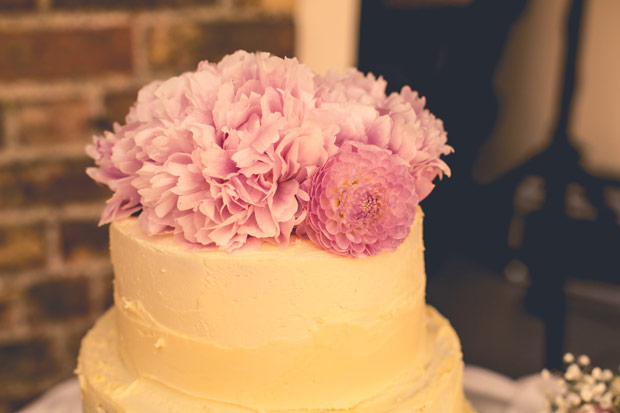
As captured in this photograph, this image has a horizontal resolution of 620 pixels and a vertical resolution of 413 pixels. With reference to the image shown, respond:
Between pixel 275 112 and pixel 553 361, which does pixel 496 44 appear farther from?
pixel 275 112

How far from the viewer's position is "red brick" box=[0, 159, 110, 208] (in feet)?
4.58

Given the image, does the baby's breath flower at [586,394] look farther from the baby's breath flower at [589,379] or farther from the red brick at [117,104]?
the red brick at [117,104]

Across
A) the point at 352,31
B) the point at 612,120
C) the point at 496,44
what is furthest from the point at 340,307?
the point at 612,120

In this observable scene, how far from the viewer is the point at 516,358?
2.16m

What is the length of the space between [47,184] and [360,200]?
3.22 feet

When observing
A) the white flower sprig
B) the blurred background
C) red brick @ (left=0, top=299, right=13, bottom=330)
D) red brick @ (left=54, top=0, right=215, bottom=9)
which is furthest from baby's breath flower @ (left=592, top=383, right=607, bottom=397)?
red brick @ (left=0, top=299, right=13, bottom=330)

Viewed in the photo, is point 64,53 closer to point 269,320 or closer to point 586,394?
point 269,320

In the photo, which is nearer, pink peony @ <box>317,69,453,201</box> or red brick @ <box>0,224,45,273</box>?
pink peony @ <box>317,69,453,201</box>

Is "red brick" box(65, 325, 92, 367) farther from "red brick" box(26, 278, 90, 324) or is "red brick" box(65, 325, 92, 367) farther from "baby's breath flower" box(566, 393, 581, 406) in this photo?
"baby's breath flower" box(566, 393, 581, 406)

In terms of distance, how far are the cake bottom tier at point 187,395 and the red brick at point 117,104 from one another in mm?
659

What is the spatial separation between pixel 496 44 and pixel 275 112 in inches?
96.5

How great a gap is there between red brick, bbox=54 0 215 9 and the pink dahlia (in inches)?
34.8

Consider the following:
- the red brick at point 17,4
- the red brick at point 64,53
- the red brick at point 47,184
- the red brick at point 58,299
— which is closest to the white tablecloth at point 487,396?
the red brick at point 58,299

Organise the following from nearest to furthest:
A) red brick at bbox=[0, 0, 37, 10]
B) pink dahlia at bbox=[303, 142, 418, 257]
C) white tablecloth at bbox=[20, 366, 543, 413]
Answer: pink dahlia at bbox=[303, 142, 418, 257]
white tablecloth at bbox=[20, 366, 543, 413]
red brick at bbox=[0, 0, 37, 10]
